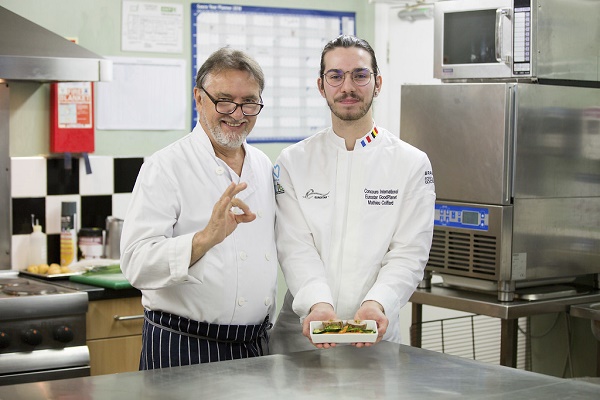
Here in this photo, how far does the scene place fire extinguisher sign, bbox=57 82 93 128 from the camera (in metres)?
3.73

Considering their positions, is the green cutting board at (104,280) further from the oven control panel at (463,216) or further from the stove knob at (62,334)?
the oven control panel at (463,216)

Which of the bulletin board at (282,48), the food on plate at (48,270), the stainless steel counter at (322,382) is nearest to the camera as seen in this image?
the stainless steel counter at (322,382)

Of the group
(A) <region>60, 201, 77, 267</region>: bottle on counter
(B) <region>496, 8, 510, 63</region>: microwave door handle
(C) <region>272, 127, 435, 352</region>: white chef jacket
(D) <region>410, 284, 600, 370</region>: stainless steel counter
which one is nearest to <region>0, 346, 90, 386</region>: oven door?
(A) <region>60, 201, 77, 267</region>: bottle on counter

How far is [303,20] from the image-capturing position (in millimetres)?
4406

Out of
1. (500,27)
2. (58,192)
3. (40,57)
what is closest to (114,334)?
(58,192)

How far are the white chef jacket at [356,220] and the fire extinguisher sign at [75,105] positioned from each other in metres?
1.53

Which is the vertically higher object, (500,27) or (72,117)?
(500,27)

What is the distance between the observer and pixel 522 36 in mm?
3271

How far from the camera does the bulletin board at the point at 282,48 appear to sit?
4168mm

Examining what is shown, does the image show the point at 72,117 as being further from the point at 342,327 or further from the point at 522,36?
the point at 342,327

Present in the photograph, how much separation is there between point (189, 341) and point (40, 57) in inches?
57.4

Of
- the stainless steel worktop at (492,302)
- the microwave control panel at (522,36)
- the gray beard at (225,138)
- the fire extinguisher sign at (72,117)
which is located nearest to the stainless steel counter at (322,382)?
the gray beard at (225,138)

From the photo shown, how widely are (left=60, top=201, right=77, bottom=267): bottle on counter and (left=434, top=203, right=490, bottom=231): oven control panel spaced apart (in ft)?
4.86

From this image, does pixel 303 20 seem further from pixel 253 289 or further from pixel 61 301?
pixel 253 289
